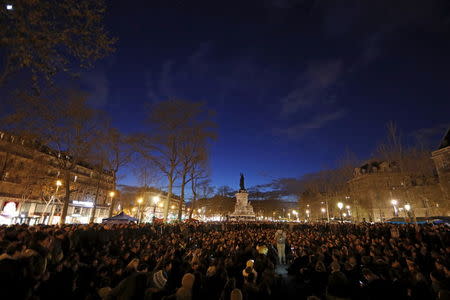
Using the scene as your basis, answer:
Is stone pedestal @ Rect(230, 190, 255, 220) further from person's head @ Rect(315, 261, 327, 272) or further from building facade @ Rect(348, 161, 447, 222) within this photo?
person's head @ Rect(315, 261, 327, 272)

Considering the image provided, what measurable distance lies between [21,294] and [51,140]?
20.2 metres

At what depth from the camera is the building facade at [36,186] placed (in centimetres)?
2556

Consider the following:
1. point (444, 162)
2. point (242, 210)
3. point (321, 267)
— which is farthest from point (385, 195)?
point (321, 267)

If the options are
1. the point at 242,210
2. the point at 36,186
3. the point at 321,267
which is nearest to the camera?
the point at 321,267

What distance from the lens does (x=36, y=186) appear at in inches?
1202

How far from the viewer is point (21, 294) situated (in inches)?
128

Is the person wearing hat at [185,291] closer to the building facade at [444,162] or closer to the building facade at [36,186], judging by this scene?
the building facade at [36,186]

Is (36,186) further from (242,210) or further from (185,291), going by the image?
(185,291)

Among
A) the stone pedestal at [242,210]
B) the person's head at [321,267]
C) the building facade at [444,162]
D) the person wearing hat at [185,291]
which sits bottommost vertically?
the person's head at [321,267]

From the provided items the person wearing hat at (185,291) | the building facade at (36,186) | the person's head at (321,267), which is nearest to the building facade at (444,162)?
the person's head at (321,267)

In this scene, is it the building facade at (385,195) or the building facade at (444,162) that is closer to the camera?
the building facade at (444,162)

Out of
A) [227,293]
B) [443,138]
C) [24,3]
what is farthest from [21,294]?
[443,138]

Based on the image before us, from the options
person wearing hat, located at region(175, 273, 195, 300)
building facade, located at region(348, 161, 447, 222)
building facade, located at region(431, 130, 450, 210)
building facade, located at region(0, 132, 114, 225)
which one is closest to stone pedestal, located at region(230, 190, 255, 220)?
building facade, located at region(348, 161, 447, 222)

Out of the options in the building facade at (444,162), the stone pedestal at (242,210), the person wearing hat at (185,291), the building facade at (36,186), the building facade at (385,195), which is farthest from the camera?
the stone pedestal at (242,210)
